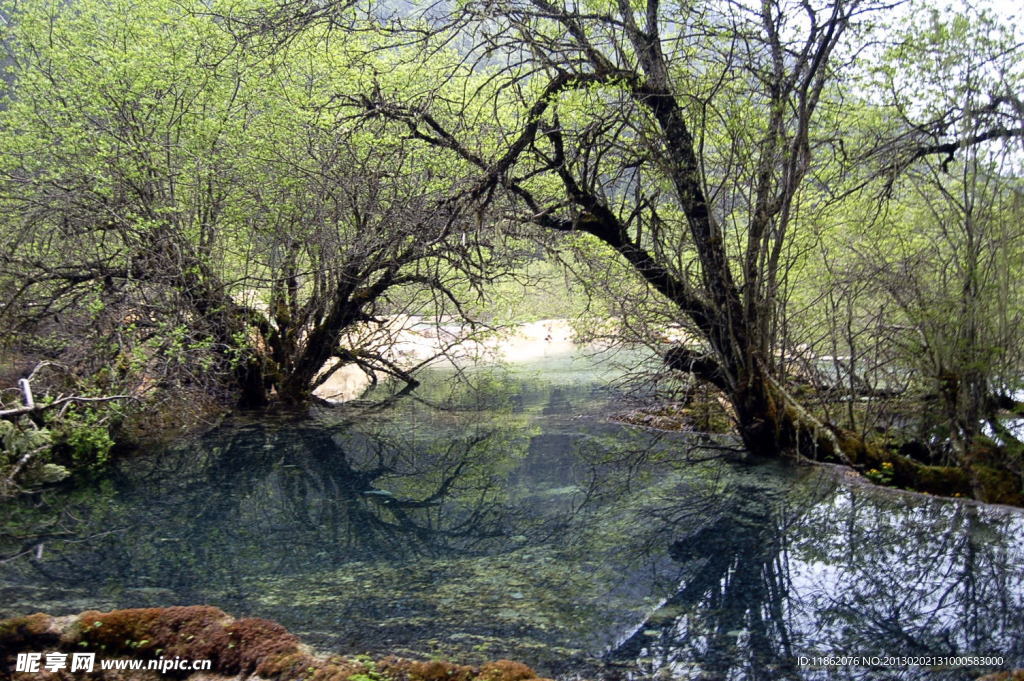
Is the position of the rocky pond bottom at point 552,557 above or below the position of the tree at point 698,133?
below

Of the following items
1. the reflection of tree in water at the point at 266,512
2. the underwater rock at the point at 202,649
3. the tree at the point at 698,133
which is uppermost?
the tree at the point at 698,133

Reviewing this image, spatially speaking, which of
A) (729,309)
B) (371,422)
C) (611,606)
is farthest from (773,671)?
(371,422)

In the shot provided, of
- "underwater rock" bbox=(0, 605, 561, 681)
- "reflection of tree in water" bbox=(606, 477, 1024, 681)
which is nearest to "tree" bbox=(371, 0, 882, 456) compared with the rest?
"reflection of tree in water" bbox=(606, 477, 1024, 681)

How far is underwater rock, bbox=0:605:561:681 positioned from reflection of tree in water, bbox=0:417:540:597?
1.05 meters

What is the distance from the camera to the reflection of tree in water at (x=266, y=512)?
6.21 meters

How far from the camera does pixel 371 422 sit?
41.7 feet

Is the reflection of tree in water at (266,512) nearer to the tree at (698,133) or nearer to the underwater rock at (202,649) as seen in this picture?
the underwater rock at (202,649)

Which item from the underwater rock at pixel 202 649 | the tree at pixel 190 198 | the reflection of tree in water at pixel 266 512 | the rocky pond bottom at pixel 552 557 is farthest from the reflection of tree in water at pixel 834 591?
the tree at pixel 190 198

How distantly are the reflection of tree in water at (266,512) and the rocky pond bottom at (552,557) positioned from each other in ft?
0.11

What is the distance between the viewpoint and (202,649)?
429cm

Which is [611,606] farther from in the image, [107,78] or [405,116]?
[107,78]

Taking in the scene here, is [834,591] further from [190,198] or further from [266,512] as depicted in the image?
[190,198]

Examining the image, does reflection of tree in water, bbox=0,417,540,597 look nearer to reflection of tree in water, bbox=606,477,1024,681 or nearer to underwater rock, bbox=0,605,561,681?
underwater rock, bbox=0,605,561,681

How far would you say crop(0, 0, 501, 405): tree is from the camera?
387 inches
